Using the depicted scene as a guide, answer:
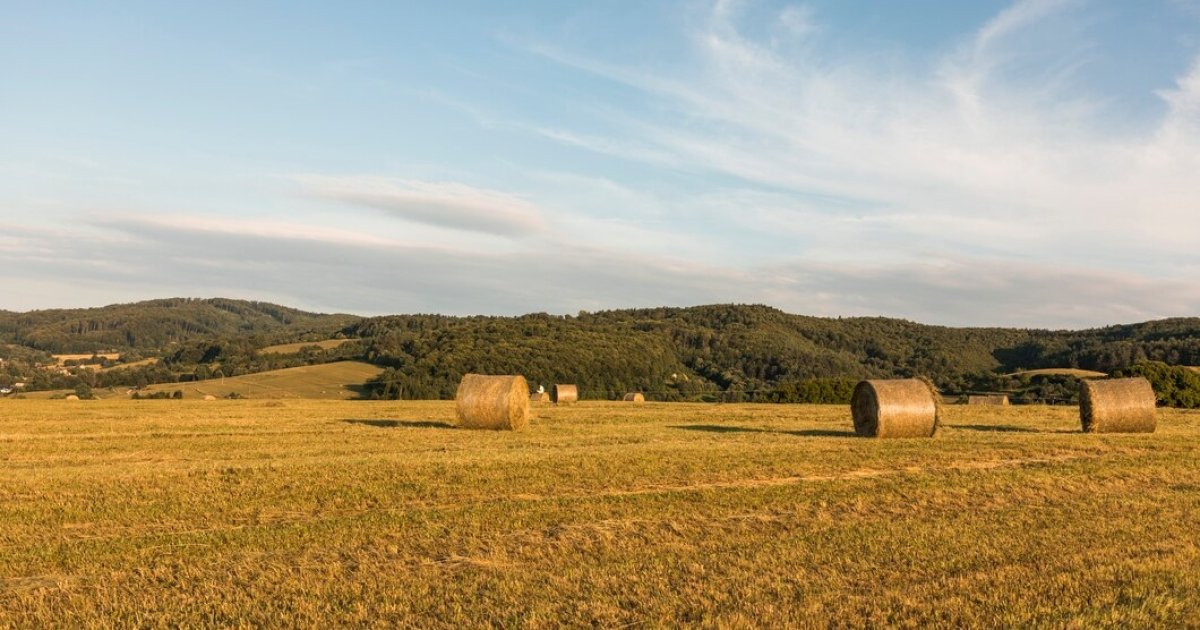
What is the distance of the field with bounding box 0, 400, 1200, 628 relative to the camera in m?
7.49

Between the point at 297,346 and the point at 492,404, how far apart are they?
91782 millimetres

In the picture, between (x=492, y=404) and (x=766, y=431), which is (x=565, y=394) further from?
(x=766, y=431)

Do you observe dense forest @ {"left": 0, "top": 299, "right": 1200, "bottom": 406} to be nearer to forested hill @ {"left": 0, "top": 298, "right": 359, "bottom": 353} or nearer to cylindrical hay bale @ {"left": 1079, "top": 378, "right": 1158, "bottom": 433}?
forested hill @ {"left": 0, "top": 298, "right": 359, "bottom": 353}

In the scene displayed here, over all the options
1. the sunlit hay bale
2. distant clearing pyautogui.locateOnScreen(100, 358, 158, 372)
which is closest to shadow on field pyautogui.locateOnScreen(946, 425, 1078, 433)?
the sunlit hay bale

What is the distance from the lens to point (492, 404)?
2753 cm

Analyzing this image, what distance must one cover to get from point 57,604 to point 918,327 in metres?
119

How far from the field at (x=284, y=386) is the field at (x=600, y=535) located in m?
48.3

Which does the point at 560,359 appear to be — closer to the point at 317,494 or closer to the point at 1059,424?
the point at 1059,424

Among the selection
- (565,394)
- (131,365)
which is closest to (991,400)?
(565,394)

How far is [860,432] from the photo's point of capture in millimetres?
25094

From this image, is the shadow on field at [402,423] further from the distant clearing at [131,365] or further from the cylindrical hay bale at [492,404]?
the distant clearing at [131,365]

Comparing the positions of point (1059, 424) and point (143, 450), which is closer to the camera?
point (143, 450)

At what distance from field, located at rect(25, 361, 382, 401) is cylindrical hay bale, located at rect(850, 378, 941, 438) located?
4661 cm

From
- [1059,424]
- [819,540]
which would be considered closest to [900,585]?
[819,540]
